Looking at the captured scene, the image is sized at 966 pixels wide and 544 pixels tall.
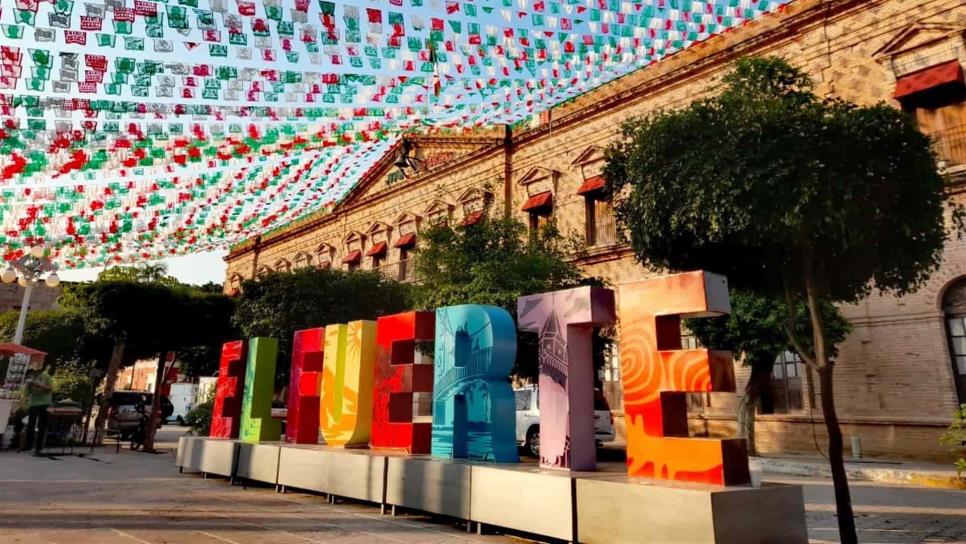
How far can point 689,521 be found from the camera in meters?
4.13

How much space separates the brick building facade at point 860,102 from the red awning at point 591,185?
6 centimetres

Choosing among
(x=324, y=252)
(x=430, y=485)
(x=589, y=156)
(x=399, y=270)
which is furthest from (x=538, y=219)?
(x=430, y=485)

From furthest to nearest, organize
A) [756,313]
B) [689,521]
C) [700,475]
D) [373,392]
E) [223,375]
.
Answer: [756,313]
[223,375]
[373,392]
[700,475]
[689,521]

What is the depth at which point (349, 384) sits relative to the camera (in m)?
8.21

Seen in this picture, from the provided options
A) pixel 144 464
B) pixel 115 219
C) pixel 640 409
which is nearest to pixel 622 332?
pixel 640 409

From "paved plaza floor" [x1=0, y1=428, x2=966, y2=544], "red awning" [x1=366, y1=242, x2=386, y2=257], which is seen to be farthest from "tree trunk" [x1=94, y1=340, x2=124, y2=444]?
"red awning" [x1=366, y1=242, x2=386, y2=257]

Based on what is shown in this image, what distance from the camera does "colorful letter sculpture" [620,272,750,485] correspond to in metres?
4.68

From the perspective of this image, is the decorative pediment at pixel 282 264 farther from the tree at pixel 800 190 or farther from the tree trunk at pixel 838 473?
the tree trunk at pixel 838 473

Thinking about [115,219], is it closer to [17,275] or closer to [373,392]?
[17,275]

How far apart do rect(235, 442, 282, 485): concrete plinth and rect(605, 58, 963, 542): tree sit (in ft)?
18.8

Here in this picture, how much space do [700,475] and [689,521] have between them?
24.2 inches

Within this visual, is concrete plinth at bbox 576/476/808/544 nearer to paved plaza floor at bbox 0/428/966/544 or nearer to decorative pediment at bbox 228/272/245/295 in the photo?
paved plaza floor at bbox 0/428/966/544

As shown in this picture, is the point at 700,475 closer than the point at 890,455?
Yes

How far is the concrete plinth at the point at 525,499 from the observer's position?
497cm
